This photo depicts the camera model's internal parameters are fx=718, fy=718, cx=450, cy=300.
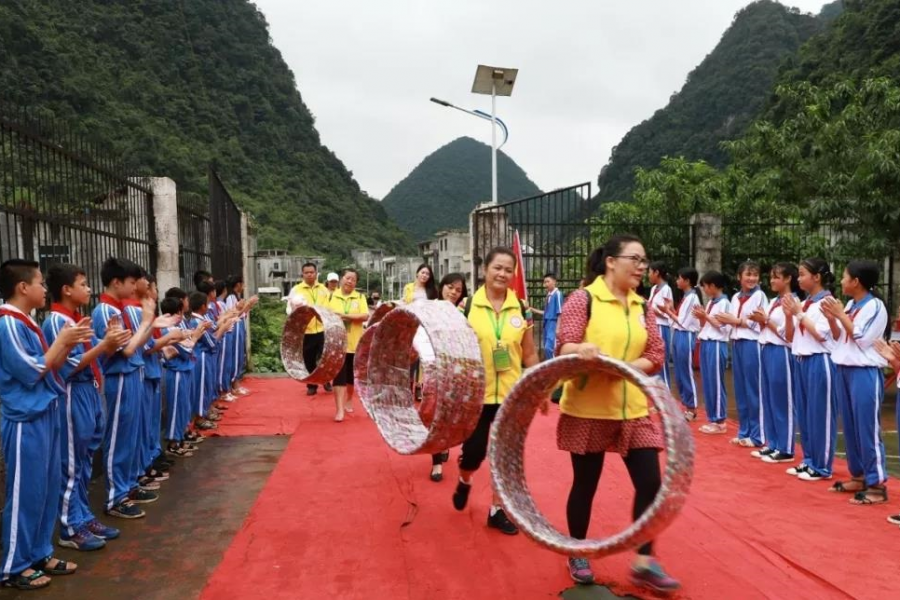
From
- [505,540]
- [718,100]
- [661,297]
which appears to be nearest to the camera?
[505,540]

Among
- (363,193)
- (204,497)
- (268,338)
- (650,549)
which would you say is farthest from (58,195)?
(363,193)

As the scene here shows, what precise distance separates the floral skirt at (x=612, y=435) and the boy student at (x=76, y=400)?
7.56 feet

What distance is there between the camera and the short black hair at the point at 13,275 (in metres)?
3.34

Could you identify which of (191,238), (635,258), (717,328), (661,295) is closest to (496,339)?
(635,258)

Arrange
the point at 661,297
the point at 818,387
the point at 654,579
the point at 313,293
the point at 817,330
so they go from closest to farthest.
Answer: the point at 654,579, the point at 817,330, the point at 818,387, the point at 661,297, the point at 313,293

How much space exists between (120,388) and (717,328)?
494 cm

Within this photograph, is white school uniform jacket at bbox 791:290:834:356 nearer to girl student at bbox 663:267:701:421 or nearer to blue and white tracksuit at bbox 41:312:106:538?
girl student at bbox 663:267:701:421

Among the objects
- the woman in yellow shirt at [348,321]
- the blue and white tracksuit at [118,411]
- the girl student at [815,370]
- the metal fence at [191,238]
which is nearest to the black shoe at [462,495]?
the blue and white tracksuit at [118,411]

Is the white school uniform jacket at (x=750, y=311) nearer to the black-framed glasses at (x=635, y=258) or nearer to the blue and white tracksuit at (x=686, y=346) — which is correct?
the blue and white tracksuit at (x=686, y=346)

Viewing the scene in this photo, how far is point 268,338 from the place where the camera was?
13461mm

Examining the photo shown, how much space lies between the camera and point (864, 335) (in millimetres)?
4492

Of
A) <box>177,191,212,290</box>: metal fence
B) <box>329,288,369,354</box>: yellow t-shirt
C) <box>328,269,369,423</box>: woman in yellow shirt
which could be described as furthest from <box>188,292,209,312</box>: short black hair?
<box>177,191,212,290</box>: metal fence

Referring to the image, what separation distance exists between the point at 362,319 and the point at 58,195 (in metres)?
3.35

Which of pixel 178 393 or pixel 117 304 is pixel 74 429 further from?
pixel 178 393
